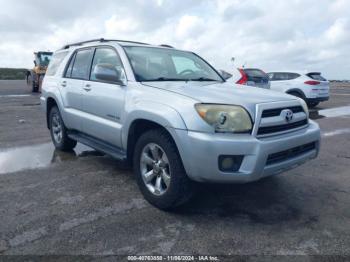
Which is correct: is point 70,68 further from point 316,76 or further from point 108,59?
point 316,76

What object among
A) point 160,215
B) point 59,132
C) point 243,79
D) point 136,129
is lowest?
point 160,215

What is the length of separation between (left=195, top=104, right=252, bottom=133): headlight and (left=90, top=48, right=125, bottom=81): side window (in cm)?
140

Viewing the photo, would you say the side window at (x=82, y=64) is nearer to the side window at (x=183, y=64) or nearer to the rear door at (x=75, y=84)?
the rear door at (x=75, y=84)

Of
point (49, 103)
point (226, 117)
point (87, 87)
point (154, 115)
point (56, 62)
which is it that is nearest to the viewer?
point (226, 117)

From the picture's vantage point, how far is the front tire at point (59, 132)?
5.72 meters

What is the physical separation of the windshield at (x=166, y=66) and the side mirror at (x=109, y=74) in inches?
8.1

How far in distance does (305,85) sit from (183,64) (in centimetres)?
966

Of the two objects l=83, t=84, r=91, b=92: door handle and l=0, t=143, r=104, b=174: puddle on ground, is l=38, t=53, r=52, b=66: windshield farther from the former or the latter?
l=83, t=84, r=91, b=92: door handle

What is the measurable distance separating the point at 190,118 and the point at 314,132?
1503mm

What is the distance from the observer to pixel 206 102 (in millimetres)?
3156

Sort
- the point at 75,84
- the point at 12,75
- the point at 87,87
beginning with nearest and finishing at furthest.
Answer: the point at 87,87
the point at 75,84
the point at 12,75

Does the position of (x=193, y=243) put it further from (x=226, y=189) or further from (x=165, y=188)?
(x=226, y=189)

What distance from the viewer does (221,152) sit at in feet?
9.84

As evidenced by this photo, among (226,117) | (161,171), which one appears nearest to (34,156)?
(161,171)
